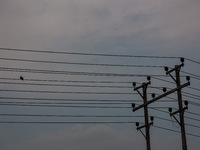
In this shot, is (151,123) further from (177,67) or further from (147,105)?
(177,67)

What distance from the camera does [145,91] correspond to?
139 ft

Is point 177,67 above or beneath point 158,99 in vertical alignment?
above

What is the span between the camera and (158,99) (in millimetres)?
40156

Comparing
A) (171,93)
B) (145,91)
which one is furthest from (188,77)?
(145,91)

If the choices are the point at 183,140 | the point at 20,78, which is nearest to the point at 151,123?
the point at 183,140

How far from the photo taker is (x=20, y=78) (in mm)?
40312

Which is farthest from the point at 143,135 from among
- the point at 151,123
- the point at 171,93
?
the point at 171,93

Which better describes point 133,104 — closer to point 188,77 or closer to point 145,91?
point 145,91

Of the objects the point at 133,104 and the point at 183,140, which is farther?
the point at 133,104

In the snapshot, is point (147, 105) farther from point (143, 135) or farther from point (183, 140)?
point (183, 140)

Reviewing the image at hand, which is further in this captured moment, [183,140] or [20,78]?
[20,78]

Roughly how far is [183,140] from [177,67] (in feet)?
20.3

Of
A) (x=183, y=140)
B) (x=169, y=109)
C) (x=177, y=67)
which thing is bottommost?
(x=183, y=140)

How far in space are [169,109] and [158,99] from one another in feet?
4.40
